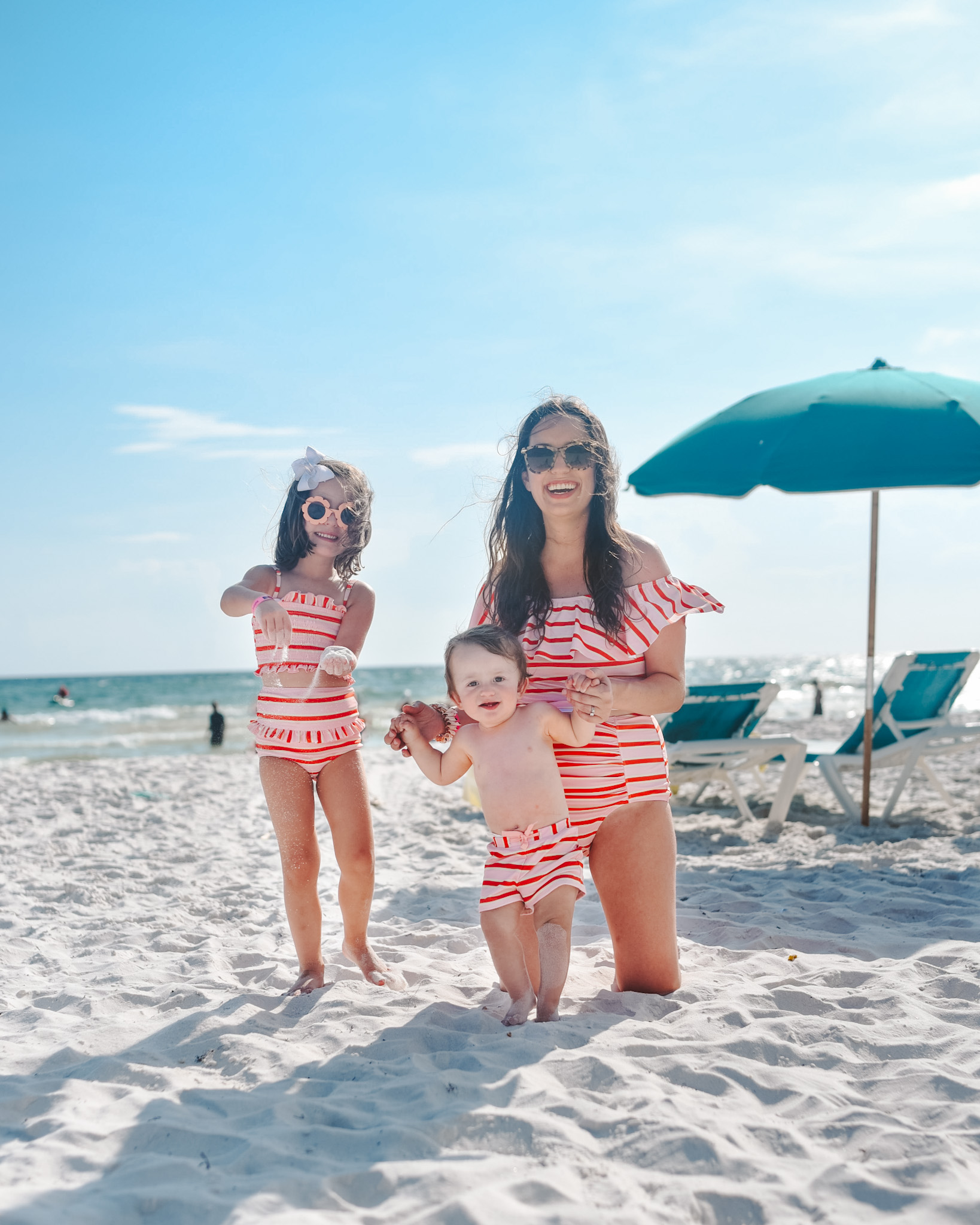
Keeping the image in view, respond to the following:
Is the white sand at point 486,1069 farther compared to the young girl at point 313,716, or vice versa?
the young girl at point 313,716

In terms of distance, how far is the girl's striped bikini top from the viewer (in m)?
3.37

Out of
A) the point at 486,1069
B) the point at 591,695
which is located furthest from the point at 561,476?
the point at 486,1069

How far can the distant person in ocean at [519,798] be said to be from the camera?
2.79 metres

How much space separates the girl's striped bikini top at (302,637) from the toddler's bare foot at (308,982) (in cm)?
107

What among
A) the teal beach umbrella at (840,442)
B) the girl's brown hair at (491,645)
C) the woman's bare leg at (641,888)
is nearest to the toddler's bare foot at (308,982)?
the woman's bare leg at (641,888)

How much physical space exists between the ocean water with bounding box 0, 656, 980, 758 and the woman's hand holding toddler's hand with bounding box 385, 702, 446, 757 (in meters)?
0.95

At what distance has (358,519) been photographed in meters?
3.55

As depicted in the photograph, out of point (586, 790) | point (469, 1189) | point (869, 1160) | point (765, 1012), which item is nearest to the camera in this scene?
point (469, 1189)

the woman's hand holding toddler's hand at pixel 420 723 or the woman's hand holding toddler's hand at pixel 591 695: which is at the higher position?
the woman's hand holding toddler's hand at pixel 591 695

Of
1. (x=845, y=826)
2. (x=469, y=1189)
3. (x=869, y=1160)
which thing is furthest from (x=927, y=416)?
(x=469, y=1189)

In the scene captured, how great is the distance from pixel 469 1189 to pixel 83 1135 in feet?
3.17

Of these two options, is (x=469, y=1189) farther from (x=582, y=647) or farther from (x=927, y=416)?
(x=927, y=416)

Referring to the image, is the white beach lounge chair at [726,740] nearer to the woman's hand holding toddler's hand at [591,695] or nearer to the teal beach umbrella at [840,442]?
the teal beach umbrella at [840,442]

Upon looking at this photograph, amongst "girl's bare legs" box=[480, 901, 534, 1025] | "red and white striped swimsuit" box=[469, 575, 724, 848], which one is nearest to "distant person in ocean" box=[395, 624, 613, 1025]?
"girl's bare legs" box=[480, 901, 534, 1025]
